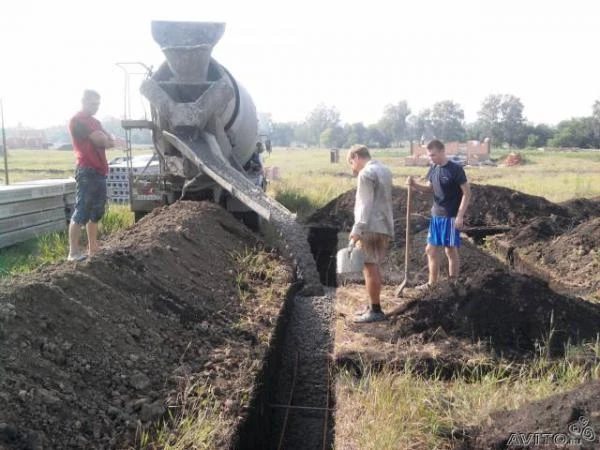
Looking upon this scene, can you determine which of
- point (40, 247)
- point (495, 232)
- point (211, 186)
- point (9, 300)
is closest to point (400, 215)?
point (495, 232)

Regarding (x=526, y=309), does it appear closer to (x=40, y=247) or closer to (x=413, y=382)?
(x=413, y=382)

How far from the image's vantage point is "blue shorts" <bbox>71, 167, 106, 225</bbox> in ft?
20.4

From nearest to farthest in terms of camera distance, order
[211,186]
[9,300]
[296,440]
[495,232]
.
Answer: [9,300] < [296,440] < [211,186] < [495,232]

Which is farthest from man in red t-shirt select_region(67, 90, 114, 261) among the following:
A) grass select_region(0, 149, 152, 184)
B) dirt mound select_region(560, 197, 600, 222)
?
grass select_region(0, 149, 152, 184)

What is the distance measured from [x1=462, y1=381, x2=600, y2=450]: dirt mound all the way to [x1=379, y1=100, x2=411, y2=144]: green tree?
8552cm

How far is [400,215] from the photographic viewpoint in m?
11.3

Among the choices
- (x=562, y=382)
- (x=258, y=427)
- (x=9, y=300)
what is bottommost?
(x=258, y=427)

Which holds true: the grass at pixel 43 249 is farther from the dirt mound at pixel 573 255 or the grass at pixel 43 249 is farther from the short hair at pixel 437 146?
the dirt mound at pixel 573 255

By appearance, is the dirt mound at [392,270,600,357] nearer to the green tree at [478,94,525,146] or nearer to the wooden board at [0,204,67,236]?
the wooden board at [0,204,67,236]

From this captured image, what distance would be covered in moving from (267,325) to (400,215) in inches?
258

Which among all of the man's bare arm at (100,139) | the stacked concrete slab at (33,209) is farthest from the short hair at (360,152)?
the stacked concrete slab at (33,209)

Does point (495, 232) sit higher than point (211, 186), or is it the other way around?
point (211, 186)

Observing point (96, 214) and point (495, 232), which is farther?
point (495, 232)

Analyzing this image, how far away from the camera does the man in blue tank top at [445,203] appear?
20.1 feet
